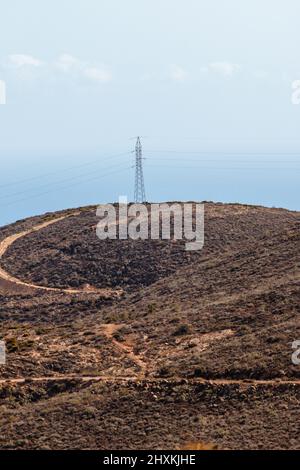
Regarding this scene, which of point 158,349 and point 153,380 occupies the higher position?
point 158,349

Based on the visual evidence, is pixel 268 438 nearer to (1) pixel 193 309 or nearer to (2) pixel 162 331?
(2) pixel 162 331

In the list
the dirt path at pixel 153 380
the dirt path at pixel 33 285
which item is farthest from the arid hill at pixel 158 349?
the dirt path at pixel 33 285

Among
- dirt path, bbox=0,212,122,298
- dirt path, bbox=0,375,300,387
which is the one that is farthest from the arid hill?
dirt path, bbox=0,212,122,298

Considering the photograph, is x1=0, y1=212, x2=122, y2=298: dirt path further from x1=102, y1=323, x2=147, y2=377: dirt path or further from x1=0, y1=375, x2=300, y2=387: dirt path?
x1=0, y1=375, x2=300, y2=387: dirt path

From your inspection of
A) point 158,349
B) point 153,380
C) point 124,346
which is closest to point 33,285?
point 124,346

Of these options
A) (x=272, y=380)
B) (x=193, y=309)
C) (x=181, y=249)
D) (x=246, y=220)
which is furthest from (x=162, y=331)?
(x=246, y=220)

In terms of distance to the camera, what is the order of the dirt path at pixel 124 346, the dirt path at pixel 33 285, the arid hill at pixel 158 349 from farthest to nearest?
1. the dirt path at pixel 33 285
2. the dirt path at pixel 124 346
3. the arid hill at pixel 158 349

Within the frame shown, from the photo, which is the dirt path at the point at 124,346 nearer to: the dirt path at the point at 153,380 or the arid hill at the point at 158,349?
the arid hill at the point at 158,349

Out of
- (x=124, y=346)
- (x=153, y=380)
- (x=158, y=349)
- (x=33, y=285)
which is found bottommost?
(x=153, y=380)

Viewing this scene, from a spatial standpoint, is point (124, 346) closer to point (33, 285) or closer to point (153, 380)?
point (153, 380)
